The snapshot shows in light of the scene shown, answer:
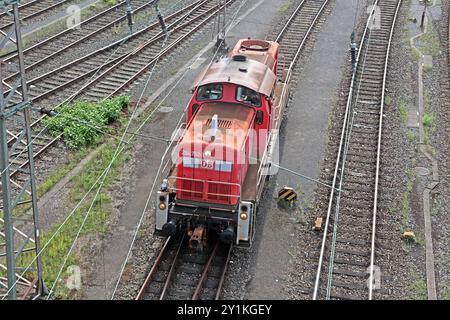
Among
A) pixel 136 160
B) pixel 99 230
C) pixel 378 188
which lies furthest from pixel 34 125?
pixel 378 188

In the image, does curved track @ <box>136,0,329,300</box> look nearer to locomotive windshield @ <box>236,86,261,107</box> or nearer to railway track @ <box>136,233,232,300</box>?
railway track @ <box>136,233,232,300</box>

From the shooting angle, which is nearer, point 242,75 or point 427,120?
point 242,75

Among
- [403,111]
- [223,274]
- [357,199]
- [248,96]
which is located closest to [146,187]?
[248,96]

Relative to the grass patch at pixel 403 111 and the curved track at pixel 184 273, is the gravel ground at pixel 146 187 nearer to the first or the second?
the curved track at pixel 184 273

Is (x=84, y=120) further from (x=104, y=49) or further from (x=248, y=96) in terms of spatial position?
(x=104, y=49)

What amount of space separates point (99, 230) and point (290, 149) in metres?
7.14

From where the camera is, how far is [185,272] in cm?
1397

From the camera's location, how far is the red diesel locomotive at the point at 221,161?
45.5 ft

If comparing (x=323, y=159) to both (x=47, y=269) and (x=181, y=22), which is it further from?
(x=181, y=22)

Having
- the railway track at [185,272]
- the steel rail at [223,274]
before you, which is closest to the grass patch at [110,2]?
the railway track at [185,272]

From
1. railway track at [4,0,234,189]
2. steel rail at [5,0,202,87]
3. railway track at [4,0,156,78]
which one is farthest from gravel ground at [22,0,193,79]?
railway track at [4,0,234,189]

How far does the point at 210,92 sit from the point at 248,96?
1001 millimetres

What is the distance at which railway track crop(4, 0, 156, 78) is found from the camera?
960 inches

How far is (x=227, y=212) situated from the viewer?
46.1 feet
